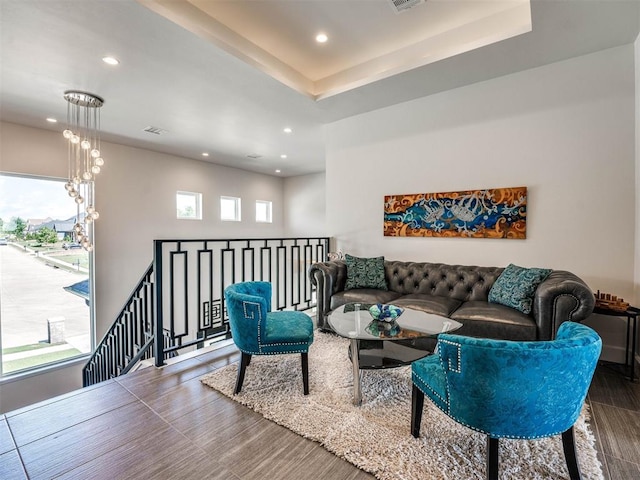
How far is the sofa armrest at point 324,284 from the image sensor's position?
147 inches

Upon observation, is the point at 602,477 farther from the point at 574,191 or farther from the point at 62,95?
the point at 62,95

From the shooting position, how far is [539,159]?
3332 mm

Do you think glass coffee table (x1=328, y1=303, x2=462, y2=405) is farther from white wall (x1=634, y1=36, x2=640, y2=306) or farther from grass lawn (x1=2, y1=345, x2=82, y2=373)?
grass lawn (x1=2, y1=345, x2=82, y2=373)

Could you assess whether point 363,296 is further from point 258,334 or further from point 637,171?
point 637,171

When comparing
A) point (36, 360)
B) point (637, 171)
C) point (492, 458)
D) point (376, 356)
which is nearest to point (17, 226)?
point (36, 360)

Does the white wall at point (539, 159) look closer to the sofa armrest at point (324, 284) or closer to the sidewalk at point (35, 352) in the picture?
the sofa armrest at point (324, 284)

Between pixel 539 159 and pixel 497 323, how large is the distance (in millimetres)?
1961

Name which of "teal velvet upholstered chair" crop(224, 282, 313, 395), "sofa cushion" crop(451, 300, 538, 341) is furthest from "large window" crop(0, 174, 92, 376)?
"sofa cushion" crop(451, 300, 538, 341)

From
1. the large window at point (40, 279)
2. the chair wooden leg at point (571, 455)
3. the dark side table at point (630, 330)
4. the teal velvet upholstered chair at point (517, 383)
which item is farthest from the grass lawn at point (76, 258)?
the dark side table at point (630, 330)

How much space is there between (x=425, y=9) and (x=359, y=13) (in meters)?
0.64

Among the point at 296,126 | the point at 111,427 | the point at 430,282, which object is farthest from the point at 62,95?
the point at 430,282

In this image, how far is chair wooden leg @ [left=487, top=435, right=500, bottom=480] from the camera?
52.7 inches

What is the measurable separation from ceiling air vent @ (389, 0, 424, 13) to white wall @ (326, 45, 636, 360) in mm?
1347

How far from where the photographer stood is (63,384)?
15.9ft
